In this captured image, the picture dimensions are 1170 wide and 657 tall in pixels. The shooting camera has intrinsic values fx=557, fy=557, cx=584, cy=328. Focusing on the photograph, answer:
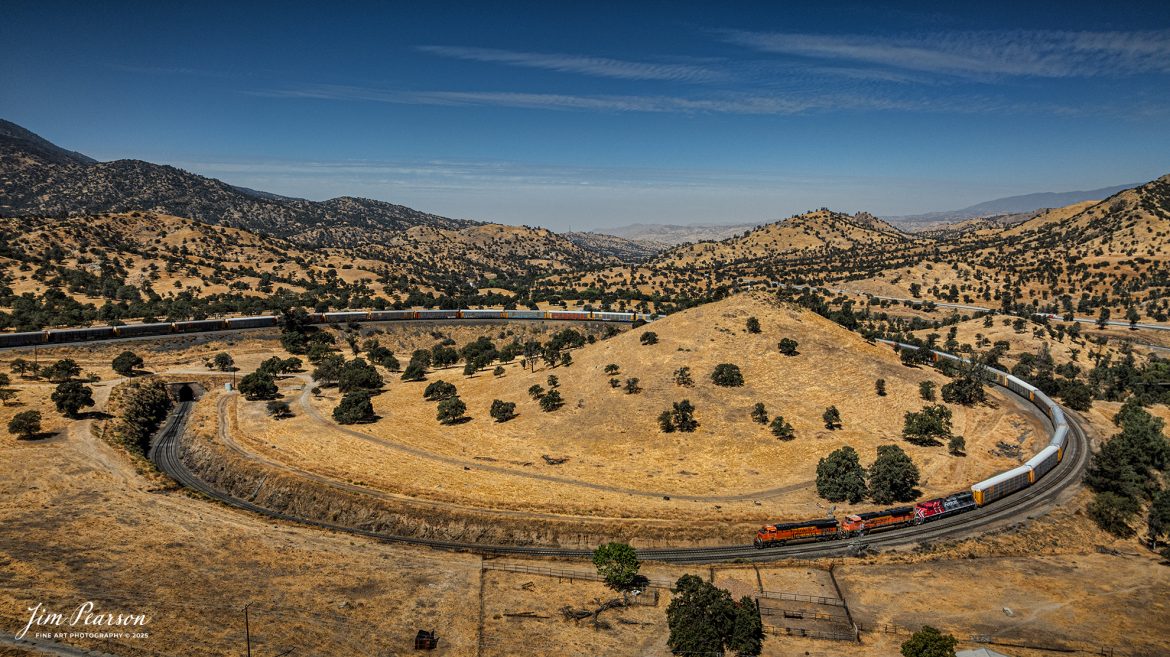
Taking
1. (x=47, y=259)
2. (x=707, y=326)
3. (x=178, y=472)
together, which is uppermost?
(x=47, y=259)

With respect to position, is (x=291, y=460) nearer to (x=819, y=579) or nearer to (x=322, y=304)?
(x=819, y=579)

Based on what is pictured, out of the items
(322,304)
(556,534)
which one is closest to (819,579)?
(556,534)

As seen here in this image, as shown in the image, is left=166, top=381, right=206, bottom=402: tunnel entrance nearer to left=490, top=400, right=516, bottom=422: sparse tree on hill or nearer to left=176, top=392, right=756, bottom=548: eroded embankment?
left=176, top=392, right=756, bottom=548: eroded embankment

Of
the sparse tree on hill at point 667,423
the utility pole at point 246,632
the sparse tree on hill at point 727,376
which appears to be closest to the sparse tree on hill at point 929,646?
the utility pole at point 246,632

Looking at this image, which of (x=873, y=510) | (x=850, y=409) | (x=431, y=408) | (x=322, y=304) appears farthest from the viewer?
(x=322, y=304)

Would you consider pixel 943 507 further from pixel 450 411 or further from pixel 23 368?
pixel 23 368

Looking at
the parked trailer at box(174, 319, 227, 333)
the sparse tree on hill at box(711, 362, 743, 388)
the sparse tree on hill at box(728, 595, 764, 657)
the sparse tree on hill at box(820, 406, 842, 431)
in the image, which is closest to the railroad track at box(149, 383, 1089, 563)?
the sparse tree on hill at box(728, 595, 764, 657)

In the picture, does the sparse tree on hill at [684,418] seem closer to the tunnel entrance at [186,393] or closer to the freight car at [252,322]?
the tunnel entrance at [186,393]
